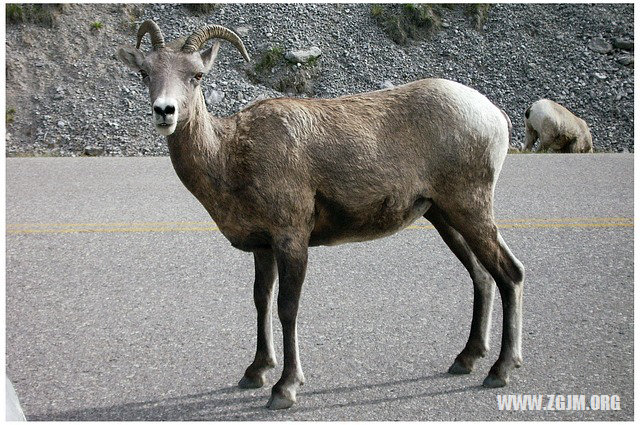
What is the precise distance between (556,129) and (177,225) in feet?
29.7

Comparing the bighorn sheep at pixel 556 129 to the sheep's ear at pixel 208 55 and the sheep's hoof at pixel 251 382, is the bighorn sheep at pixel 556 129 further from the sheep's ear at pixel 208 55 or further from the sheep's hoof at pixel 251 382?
the sheep's ear at pixel 208 55

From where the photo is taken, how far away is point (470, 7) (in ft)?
61.7

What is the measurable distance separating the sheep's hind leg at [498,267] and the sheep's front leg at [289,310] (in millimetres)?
944

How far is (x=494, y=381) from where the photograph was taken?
4.58 metres

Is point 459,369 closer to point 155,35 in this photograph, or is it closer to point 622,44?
point 155,35

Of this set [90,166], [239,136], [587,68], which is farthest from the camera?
[587,68]

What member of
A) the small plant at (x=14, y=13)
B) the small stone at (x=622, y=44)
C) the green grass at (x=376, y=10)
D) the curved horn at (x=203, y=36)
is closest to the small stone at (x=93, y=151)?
the small plant at (x=14, y=13)

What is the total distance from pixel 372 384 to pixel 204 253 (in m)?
3.05

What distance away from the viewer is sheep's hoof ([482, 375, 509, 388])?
4578mm

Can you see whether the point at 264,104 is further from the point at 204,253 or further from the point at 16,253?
the point at 16,253

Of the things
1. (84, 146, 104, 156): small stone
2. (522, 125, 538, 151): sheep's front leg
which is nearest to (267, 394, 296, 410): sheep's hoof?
(84, 146, 104, 156): small stone

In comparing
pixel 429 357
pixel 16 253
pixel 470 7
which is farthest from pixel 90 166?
pixel 470 7

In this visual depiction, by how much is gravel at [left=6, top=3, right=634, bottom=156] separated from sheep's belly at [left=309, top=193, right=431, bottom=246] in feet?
29.4

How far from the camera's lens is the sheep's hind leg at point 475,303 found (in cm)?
478
